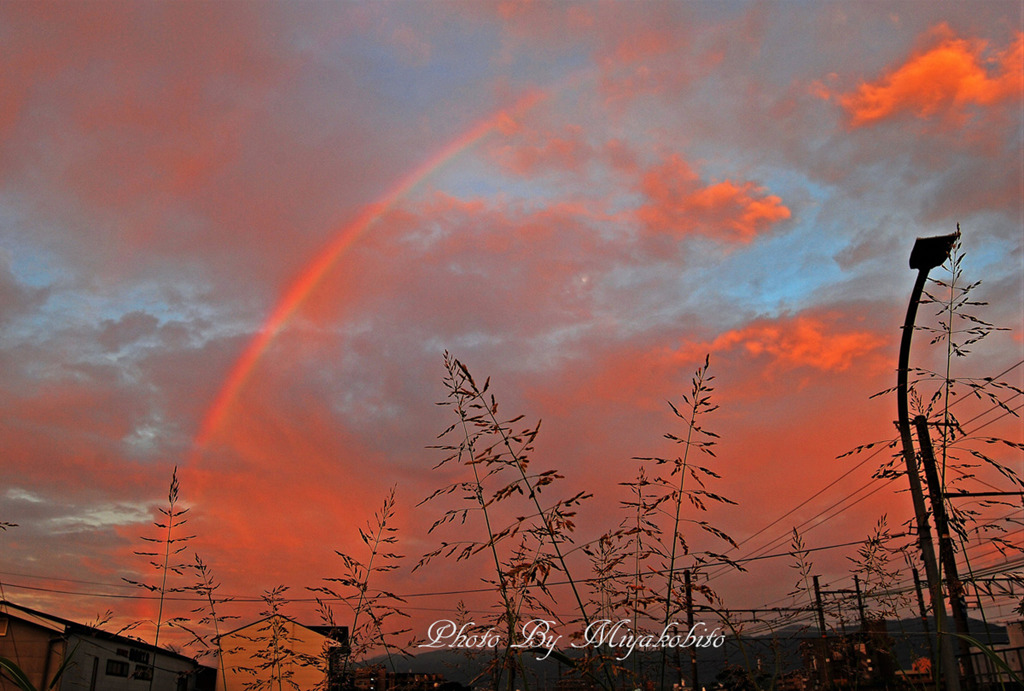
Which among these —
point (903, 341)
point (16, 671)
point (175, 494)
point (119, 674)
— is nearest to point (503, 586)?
point (16, 671)

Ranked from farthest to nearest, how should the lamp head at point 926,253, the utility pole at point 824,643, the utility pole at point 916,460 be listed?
the lamp head at point 926,253 < the utility pole at point 824,643 < the utility pole at point 916,460

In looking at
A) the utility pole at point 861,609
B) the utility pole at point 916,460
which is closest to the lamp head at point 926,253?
the utility pole at point 916,460

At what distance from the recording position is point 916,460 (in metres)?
2.44

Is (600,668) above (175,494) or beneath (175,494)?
beneath

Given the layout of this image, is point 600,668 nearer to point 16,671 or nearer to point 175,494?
point 16,671

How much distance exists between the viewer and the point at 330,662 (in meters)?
3.59

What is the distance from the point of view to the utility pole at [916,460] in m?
2.36

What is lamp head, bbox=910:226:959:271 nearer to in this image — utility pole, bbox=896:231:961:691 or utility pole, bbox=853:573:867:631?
utility pole, bbox=896:231:961:691

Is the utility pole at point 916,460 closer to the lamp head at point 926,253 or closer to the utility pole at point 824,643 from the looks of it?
the lamp head at point 926,253

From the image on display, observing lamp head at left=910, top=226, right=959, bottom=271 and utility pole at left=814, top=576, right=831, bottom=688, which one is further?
lamp head at left=910, top=226, right=959, bottom=271

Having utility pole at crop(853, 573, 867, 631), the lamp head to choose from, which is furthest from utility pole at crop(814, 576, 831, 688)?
the lamp head

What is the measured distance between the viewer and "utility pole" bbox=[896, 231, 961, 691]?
236 cm

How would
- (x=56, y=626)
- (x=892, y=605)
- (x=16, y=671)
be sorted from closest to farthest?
(x=16, y=671)
(x=892, y=605)
(x=56, y=626)

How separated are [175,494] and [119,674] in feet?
95.4
